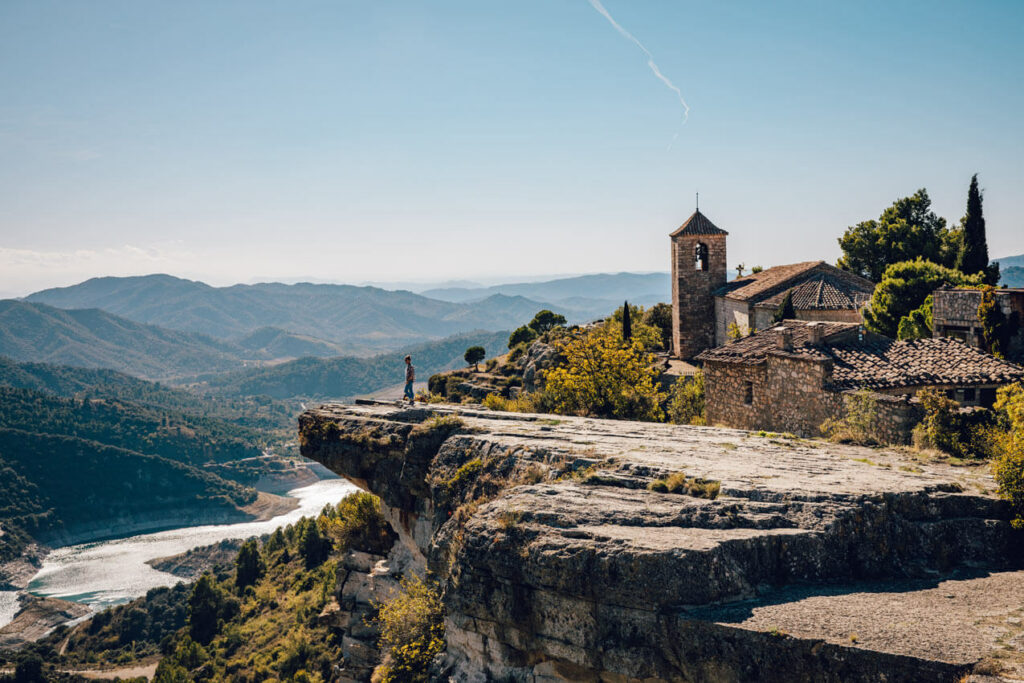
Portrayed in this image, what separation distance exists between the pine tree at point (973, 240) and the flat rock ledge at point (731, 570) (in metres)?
39.2

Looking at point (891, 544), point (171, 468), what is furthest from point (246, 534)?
point (891, 544)

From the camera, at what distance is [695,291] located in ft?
159

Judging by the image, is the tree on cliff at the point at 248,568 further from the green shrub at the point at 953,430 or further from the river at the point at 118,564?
the green shrub at the point at 953,430

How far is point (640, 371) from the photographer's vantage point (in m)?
25.9

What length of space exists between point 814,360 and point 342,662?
18711 millimetres

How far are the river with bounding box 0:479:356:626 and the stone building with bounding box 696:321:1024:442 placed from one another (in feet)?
428

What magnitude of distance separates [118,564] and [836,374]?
158094mm

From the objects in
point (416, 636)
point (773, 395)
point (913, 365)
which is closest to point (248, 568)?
point (416, 636)

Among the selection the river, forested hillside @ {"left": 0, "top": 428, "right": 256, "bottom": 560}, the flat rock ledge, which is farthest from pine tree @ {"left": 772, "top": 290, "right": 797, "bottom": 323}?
forested hillside @ {"left": 0, "top": 428, "right": 256, "bottom": 560}

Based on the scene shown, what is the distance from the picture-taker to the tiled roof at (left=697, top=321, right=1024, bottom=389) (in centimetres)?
1831

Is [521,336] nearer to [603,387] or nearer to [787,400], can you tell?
[603,387]

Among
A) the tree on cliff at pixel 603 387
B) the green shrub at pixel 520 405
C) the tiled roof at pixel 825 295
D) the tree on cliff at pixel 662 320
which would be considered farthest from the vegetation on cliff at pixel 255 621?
the tree on cliff at pixel 662 320

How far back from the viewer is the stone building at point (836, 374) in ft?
59.5

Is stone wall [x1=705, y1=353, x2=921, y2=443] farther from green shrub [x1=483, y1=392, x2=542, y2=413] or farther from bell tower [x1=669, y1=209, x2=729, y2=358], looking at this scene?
bell tower [x1=669, y1=209, x2=729, y2=358]
